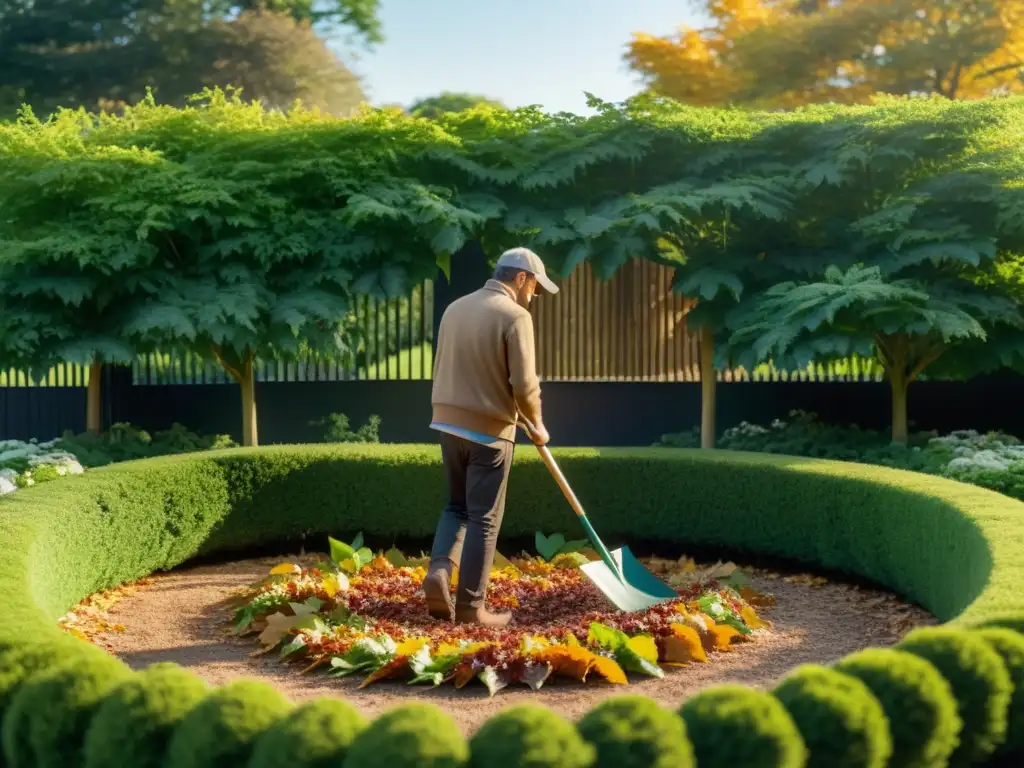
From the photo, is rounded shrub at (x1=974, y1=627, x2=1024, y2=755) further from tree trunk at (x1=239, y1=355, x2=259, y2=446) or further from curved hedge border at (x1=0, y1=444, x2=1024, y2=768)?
tree trunk at (x1=239, y1=355, x2=259, y2=446)

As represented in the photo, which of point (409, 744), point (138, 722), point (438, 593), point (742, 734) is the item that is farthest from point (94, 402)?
point (742, 734)

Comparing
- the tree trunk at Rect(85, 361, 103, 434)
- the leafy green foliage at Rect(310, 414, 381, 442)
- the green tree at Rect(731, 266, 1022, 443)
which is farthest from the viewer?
the leafy green foliage at Rect(310, 414, 381, 442)

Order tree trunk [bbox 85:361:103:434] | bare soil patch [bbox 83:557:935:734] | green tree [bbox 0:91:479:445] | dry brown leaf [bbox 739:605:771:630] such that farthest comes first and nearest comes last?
tree trunk [bbox 85:361:103:434] → green tree [bbox 0:91:479:445] → dry brown leaf [bbox 739:605:771:630] → bare soil patch [bbox 83:557:935:734]

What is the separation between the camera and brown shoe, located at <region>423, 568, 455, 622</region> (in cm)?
600

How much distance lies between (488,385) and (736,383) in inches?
319

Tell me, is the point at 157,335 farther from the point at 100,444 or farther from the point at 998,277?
the point at 998,277

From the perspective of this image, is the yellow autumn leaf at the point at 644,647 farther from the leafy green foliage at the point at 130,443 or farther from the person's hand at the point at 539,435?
the leafy green foliage at the point at 130,443

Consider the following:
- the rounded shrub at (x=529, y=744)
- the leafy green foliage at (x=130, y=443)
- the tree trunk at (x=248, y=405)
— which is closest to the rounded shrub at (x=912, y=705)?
the rounded shrub at (x=529, y=744)

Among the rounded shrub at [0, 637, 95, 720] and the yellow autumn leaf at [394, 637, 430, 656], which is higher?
the rounded shrub at [0, 637, 95, 720]

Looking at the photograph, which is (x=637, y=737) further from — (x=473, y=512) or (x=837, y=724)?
(x=473, y=512)

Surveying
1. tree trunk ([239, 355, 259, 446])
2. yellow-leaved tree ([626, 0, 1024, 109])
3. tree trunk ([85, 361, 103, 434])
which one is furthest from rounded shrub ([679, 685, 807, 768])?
yellow-leaved tree ([626, 0, 1024, 109])

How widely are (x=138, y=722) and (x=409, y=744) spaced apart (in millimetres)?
790

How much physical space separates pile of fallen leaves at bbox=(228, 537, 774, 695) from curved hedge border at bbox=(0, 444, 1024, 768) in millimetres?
878

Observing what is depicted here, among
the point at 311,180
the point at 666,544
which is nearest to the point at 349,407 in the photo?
the point at 311,180
